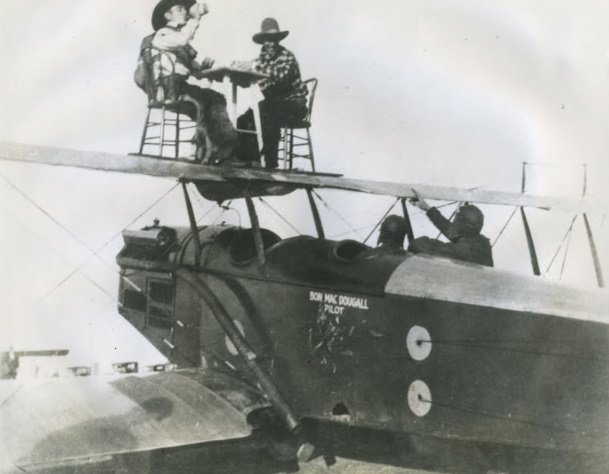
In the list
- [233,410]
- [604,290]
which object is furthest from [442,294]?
[233,410]

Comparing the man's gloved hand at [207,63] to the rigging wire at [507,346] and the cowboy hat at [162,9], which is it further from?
the rigging wire at [507,346]

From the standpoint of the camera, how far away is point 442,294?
521 cm

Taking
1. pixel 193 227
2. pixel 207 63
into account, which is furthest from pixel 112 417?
pixel 207 63

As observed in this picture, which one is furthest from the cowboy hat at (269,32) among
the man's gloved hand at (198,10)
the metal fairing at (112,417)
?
the metal fairing at (112,417)

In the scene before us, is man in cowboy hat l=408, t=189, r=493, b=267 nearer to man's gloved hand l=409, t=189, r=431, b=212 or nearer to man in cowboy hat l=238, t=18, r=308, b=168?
man's gloved hand l=409, t=189, r=431, b=212

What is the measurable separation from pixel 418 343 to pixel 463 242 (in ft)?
4.12

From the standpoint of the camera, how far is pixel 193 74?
7328 millimetres

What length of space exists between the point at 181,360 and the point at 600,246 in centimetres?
529

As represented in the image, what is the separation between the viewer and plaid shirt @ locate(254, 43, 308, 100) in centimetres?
771

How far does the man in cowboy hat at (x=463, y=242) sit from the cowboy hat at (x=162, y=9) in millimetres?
3720

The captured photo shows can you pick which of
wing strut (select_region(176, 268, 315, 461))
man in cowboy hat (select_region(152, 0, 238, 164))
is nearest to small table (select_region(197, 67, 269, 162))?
man in cowboy hat (select_region(152, 0, 238, 164))

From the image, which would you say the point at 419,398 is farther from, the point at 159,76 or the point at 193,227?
the point at 159,76

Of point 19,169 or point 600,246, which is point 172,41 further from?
point 600,246

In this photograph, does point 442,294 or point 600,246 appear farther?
point 600,246
